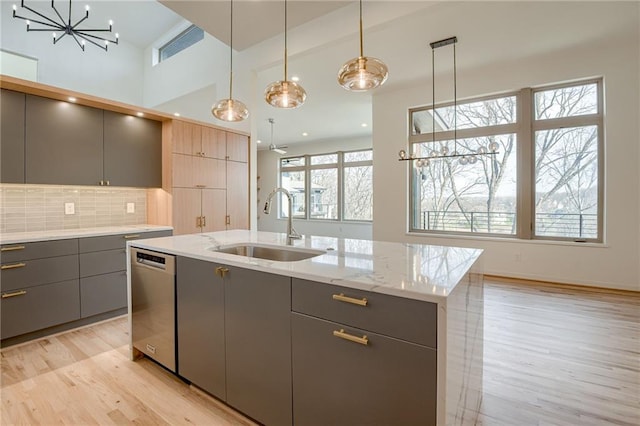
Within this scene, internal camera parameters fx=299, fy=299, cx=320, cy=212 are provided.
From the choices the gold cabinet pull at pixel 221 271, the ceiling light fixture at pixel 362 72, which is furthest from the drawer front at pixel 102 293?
the ceiling light fixture at pixel 362 72

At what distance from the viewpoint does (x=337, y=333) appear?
1212 millimetres

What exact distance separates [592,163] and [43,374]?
650 centimetres

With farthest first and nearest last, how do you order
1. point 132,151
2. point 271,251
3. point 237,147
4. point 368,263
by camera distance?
point 237,147, point 132,151, point 271,251, point 368,263

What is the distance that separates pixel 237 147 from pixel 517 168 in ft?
14.5

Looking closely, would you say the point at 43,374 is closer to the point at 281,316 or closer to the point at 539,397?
the point at 281,316

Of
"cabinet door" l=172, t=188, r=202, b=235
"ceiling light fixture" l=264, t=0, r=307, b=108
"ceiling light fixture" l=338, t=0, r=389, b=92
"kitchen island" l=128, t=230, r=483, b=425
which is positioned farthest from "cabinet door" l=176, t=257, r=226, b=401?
"cabinet door" l=172, t=188, r=202, b=235

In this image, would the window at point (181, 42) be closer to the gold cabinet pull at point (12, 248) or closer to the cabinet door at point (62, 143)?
the cabinet door at point (62, 143)

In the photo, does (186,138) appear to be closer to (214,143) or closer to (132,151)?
(214,143)

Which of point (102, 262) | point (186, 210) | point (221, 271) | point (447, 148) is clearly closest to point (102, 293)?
point (102, 262)

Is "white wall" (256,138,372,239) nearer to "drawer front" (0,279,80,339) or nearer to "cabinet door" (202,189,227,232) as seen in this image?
"cabinet door" (202,189,227,232)

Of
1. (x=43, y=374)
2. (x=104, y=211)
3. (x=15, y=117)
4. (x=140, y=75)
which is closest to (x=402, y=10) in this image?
(x=15, y=117)

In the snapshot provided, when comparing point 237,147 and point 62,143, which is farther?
point 237,147

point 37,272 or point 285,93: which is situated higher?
point 285,93

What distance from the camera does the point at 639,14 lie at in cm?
333
